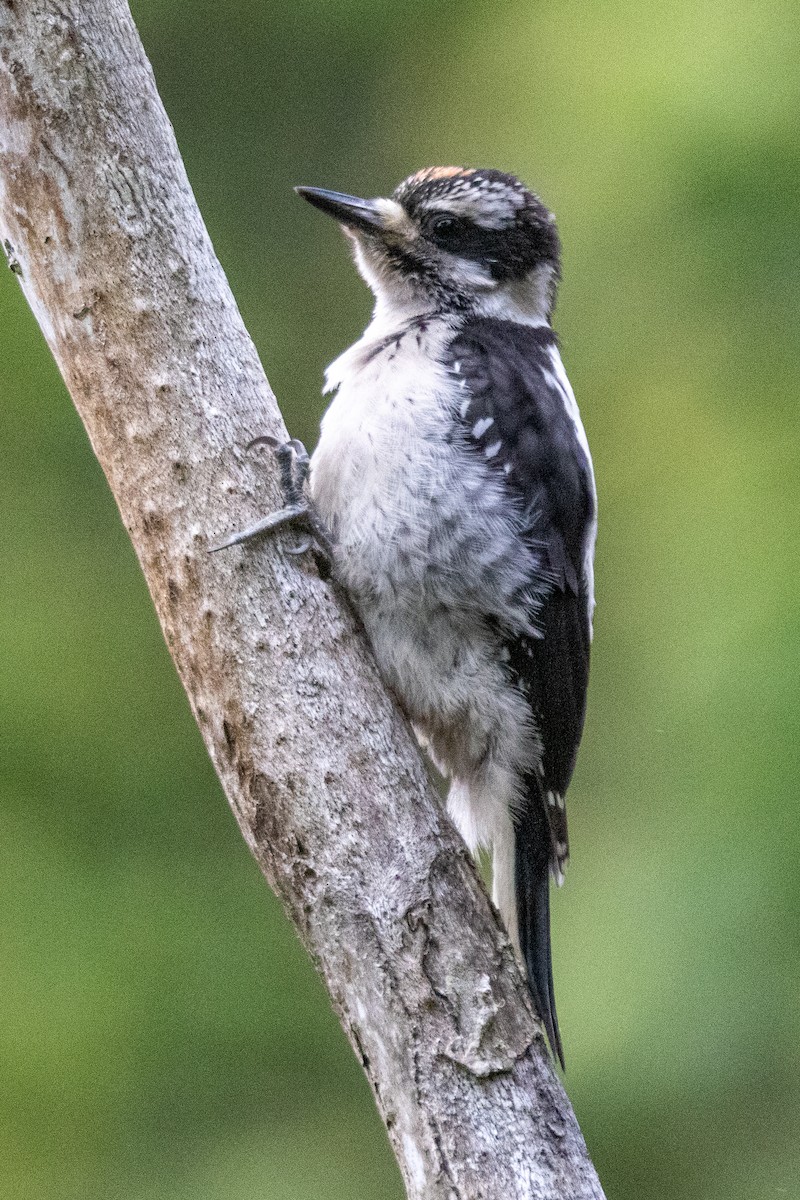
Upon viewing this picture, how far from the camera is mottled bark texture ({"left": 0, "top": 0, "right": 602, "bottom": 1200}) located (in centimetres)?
178

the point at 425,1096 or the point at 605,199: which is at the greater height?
the point at 605,199

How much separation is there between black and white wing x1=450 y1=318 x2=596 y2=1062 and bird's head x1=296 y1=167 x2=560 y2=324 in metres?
0.17

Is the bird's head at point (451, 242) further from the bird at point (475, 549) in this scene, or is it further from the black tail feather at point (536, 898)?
the black tail feather at point (536, 898)

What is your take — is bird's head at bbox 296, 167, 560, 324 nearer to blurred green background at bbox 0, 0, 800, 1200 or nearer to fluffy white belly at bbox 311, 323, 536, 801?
fluffy white belly at bbox 311, 323, 536, 801

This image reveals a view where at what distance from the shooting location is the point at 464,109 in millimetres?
4805

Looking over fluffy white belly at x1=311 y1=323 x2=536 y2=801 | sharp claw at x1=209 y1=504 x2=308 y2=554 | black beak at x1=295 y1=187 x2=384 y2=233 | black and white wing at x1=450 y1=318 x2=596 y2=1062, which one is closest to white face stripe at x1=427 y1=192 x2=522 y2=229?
black beak at x1=295 y1=187 x2=384 y2=233

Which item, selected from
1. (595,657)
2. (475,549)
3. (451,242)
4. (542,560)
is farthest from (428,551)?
(595,657)

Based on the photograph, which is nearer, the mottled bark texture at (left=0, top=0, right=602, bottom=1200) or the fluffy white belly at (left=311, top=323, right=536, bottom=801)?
the mottled bark texture at (left=0, top=0, right=602, bottom=1200)

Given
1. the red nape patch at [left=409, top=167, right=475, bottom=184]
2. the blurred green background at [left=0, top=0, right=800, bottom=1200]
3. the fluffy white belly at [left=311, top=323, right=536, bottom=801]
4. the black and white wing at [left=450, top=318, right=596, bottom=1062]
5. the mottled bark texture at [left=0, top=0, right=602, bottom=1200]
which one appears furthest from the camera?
the blurred green background at [left=0, top=0, right=800, bottom=1200]

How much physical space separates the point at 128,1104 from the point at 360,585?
234 cm

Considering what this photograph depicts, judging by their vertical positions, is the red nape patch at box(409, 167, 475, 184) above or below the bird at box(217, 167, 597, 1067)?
above

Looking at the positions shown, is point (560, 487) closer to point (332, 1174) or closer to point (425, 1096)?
point (425, 1096)

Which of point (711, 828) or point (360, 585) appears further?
point (711, 828)

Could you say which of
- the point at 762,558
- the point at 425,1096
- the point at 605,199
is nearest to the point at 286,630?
the point at 425,1096
